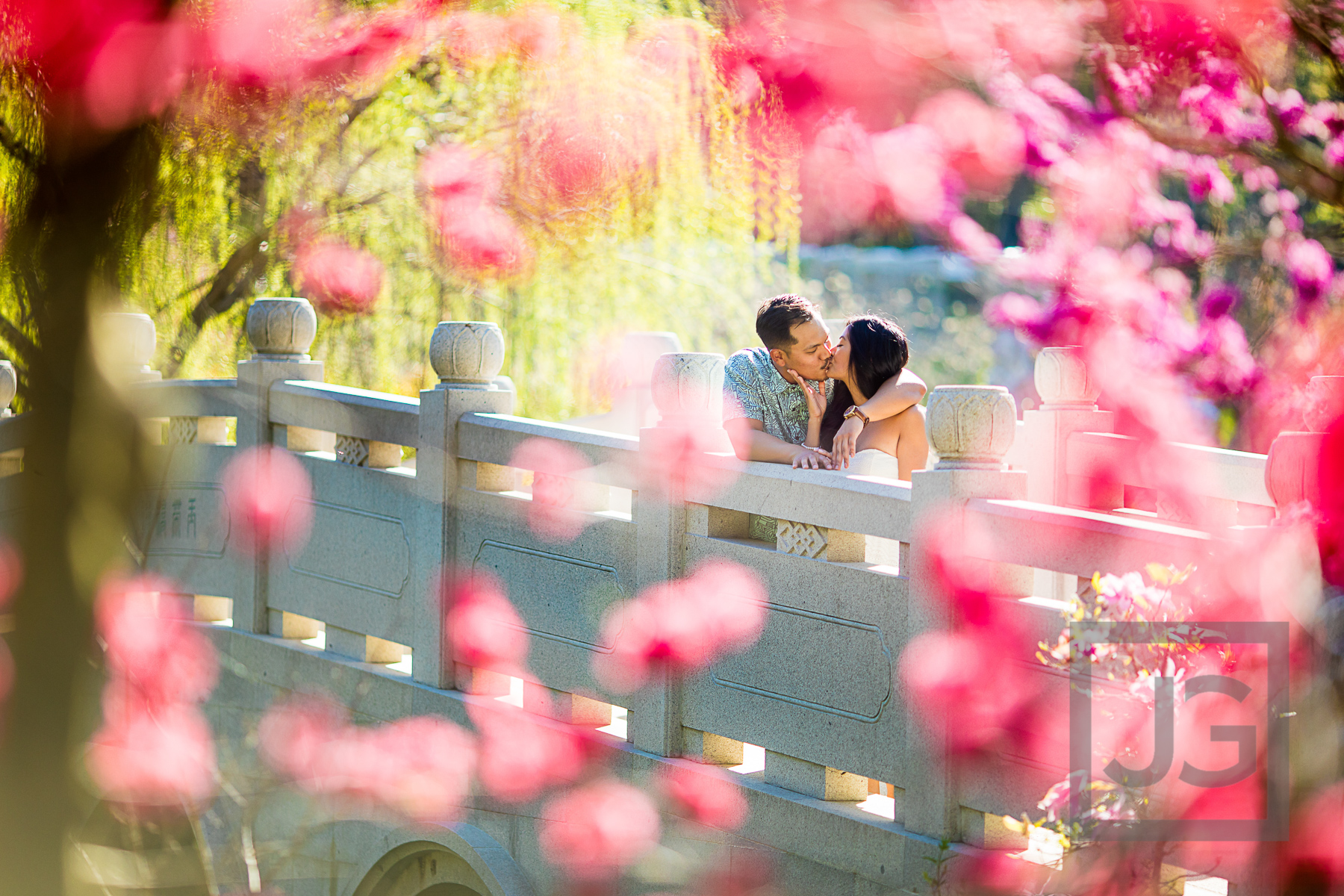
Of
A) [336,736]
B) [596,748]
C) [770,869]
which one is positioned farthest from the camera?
[336,736]

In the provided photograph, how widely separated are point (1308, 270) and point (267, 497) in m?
4.95

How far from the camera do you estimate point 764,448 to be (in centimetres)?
408

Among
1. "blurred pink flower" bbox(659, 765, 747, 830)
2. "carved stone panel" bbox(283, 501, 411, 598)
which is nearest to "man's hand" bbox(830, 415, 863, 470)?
"blurred pink flower" bbox(659, 765, 747, 830)

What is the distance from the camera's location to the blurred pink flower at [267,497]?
19.7ft

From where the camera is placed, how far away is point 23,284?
186cm

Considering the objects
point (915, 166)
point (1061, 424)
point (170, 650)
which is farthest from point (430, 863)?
point (915, 166)

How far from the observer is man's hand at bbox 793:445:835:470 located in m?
3.94

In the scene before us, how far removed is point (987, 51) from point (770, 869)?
2676 millimetres

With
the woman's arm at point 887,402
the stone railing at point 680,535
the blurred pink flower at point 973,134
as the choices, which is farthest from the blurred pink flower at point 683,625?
the blurred pink flower at point 973,134

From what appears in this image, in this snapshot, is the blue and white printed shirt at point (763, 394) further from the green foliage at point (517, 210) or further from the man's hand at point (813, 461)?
the green foliage at point (517, 210)

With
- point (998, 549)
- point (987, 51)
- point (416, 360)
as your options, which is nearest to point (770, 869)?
point (998, 549)

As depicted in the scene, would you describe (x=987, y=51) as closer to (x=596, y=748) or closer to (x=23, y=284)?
(x=596, y=748)

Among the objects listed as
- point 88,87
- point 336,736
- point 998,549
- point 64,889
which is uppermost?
point 88,87

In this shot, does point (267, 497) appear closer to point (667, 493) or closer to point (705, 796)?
point (667, 493)
